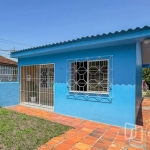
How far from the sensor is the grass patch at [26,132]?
383cm

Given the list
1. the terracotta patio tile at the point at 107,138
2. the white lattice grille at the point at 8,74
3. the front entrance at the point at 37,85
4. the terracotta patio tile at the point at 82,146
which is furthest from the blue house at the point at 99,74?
the terracotta patio tile at the point at 82,146

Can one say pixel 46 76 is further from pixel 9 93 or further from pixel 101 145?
pixel 101 145

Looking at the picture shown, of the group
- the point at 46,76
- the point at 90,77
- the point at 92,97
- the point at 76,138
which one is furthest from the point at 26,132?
the point at 46,76

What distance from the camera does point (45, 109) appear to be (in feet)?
27.1

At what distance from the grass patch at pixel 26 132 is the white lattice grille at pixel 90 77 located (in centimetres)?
207

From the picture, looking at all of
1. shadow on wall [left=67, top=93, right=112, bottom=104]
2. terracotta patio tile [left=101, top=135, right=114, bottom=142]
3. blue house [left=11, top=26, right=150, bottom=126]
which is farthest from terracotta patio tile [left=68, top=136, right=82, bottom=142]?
shadow on wall [left=67, top=93, right=112, bottom=104]

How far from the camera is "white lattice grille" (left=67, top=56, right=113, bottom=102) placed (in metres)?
6.02

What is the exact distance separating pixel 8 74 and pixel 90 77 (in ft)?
20.0

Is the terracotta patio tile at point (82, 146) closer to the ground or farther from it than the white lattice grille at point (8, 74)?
closer to the ground

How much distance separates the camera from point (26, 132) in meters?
4.66

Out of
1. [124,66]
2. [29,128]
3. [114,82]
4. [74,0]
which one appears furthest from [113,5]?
[29,128]

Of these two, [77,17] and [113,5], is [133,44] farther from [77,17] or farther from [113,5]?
[77,17]

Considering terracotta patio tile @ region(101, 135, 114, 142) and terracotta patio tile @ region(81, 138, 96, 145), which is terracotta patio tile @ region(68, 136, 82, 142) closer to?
terracotta patio tile @ region(81, 138, 96, 145)

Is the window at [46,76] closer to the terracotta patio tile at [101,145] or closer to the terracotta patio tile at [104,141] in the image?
the terracotta patio tile at [104,141]
